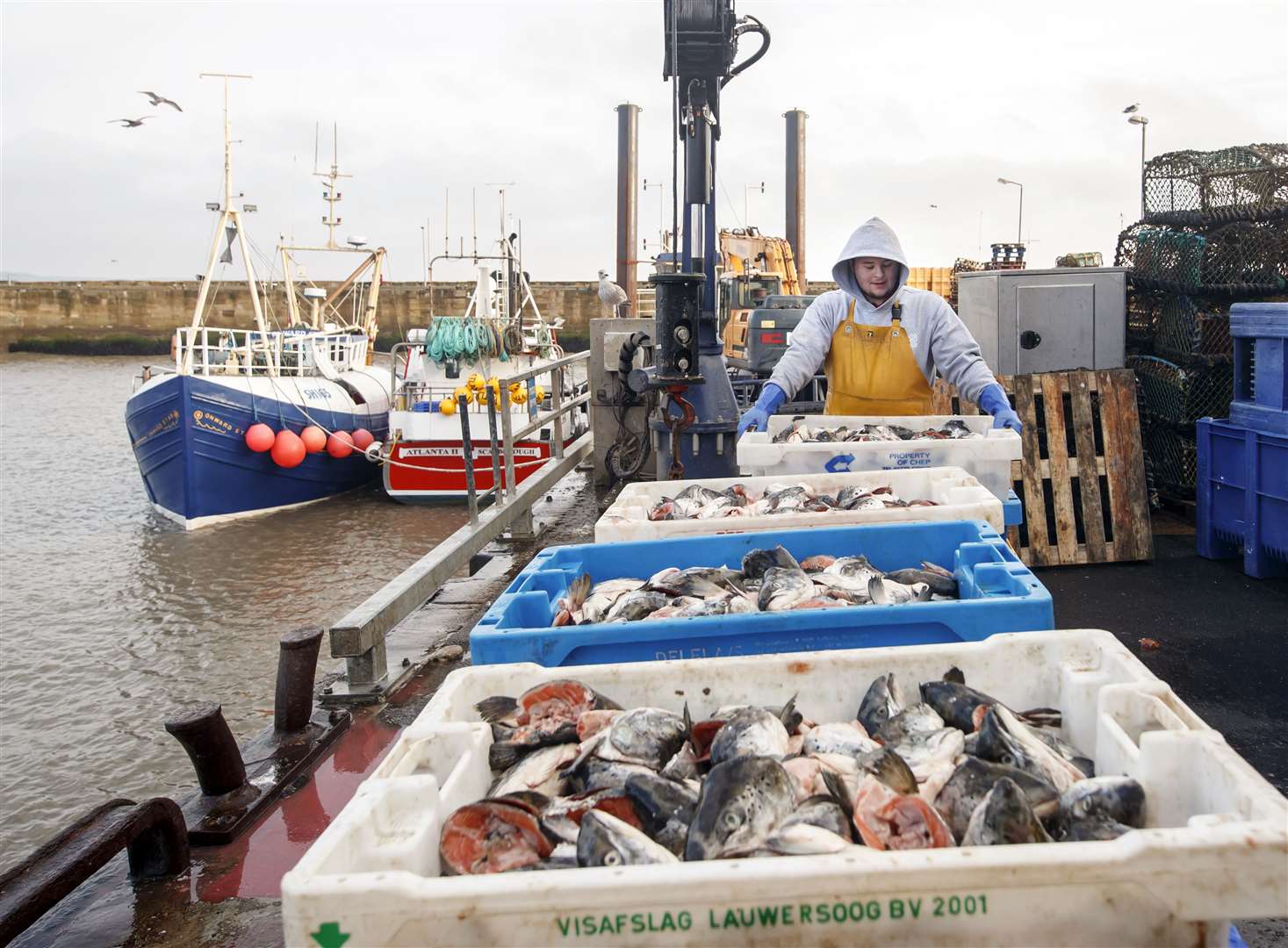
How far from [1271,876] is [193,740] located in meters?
3.40

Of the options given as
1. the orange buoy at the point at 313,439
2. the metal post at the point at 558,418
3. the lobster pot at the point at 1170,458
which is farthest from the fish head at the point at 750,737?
the orange buoy at the point at 313,439

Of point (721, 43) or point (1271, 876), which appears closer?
point (1271, 876)

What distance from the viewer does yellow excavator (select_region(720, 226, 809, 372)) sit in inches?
651

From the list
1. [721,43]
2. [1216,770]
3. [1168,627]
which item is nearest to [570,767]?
[1216,770]

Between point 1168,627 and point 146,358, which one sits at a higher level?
point 146,358

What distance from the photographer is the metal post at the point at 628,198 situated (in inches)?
1034

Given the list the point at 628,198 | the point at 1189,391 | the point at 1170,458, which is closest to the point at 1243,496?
the point at 1189,391

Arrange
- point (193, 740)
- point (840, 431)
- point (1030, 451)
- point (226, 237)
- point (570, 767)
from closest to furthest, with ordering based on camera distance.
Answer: point (570, 767)
point (193, 740)
point (840, 431)
point (1030, 451)
point (226, 237)

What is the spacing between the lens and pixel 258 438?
18828mm

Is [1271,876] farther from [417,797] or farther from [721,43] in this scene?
[721,43]

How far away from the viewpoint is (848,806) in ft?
5.31

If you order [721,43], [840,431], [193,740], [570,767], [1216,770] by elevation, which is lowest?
[193,740]

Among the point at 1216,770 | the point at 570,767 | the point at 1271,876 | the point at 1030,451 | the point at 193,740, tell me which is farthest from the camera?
the point at 1030,451

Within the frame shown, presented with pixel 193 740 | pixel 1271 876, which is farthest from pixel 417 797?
pixel 193 740
